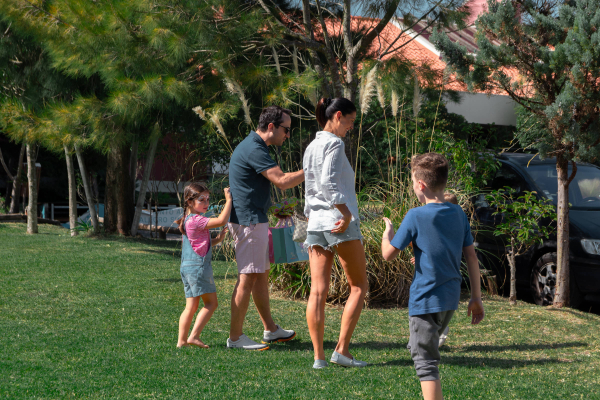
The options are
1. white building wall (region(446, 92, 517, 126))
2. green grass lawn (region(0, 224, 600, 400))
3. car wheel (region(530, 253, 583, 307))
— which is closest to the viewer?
green grass lawn (region(0, 224, 600, 400))

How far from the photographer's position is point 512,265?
6.24 meters

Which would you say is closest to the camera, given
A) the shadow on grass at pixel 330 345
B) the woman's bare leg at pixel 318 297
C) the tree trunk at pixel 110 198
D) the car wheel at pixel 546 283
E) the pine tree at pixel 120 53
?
the woman's bare leg at pixel 318 297

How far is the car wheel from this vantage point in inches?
250

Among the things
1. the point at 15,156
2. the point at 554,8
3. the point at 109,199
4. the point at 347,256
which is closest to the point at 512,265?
the point at 554,8

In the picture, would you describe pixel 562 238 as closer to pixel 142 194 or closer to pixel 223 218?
pixel 223 218

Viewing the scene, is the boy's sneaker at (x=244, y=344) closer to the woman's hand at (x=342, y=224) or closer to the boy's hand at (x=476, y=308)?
the woman's hand at (x=342, y=224)

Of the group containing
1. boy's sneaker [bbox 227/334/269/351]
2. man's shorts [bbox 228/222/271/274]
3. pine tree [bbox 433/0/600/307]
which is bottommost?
boy's sneaker [bbox 227/334/269/351]

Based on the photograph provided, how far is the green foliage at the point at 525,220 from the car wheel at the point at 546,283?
0.76 ft

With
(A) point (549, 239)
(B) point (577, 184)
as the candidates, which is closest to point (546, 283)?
(A) point (549, 239)

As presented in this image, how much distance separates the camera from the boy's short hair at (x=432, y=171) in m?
2.89

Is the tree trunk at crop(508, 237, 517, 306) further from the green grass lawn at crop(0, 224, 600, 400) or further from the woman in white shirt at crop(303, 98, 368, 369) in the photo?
the woman in white shirt at crop(303, 98, 368, 369)

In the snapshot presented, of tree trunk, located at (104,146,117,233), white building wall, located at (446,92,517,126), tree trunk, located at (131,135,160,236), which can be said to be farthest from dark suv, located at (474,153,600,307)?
tree trunk, located at (104,146,117,233)

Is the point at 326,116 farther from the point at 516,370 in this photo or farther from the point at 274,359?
the point at 516,370

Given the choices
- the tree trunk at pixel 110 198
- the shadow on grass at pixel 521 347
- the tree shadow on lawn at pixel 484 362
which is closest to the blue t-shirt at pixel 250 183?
the tree shadow on lawn at pixel 484 362
